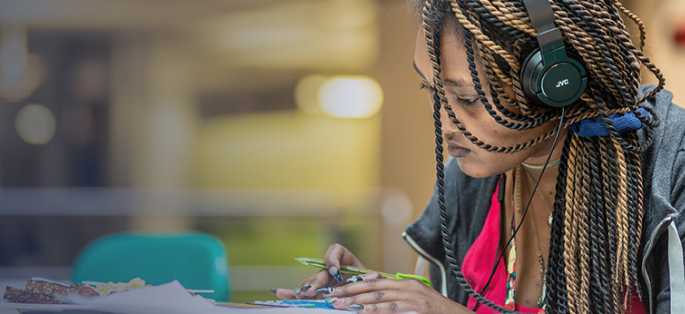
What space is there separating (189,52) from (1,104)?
129 cm

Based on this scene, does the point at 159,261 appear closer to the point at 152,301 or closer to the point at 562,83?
the point at 152,301

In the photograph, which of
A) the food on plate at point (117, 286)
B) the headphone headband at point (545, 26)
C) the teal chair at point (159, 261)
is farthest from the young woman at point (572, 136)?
the teal chair at point (159, 261)

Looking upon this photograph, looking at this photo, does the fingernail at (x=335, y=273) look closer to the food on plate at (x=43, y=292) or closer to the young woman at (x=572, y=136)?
the young woman at (x=572, y=136)

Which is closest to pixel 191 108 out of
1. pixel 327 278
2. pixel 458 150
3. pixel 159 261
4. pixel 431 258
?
pixel 159 261

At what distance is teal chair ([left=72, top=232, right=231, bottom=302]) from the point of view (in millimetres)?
1610

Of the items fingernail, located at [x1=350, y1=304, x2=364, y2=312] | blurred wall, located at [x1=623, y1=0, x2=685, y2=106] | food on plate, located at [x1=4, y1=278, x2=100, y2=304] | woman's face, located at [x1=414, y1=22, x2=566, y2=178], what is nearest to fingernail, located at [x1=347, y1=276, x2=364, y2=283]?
fingernail, located at [x1=350, y1=304, x2=364, y2=312]

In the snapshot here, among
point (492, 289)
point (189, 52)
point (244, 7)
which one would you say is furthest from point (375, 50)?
point (492, 289)

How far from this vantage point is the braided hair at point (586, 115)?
895 millimetres

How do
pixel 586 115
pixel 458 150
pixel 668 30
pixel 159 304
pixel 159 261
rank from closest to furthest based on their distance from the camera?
pixel 159 304 → pixel 586 115 → pixel 458 150 → pixel 159 261 → pixel 668 30

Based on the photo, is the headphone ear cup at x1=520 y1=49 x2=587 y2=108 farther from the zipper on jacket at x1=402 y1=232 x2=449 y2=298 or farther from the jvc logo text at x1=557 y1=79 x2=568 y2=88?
the zipper on jacket at x1=402 y1=232 x2=449 y2=298

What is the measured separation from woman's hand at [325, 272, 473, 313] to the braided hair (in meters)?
0.07

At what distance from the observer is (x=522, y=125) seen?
93 cm

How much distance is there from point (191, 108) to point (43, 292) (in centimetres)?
352

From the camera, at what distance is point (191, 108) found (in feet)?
14.1
